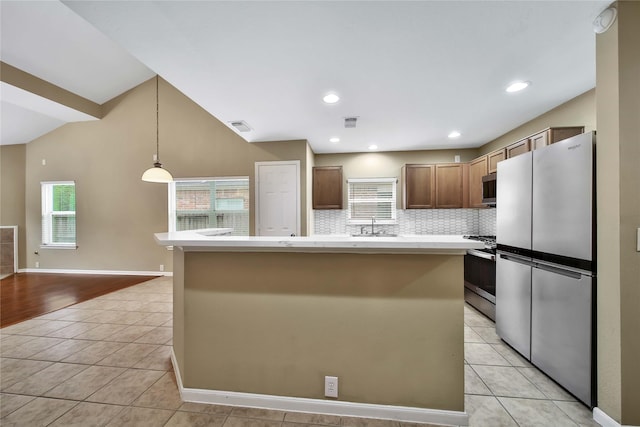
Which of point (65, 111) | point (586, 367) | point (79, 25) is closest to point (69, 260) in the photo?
point (65, 111)

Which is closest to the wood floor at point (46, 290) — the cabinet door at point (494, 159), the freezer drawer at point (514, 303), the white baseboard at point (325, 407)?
the white baseboard at point (325, 407)

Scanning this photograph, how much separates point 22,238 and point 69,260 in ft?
4.37

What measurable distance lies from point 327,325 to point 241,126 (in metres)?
3.06

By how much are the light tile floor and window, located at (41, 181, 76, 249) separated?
11.7 ft

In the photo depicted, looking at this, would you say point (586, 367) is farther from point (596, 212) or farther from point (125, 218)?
point (125, 218)

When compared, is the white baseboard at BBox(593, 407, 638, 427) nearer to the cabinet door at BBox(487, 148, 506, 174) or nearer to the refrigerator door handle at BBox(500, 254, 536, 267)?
the refrigerator door handle at BBox(500, 254, 536, 267)

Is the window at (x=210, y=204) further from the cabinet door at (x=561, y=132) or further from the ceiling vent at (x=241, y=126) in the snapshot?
the cabinet door at (x=561, y=132)

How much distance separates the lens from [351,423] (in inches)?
60.9

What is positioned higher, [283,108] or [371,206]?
[283,108]

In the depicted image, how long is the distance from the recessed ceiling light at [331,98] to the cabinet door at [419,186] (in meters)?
2.32

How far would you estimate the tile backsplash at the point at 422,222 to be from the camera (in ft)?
15.7

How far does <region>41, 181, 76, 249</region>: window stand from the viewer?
18.7 feet

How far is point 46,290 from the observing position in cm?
439

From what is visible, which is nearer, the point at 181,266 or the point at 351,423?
the point at 351,423
